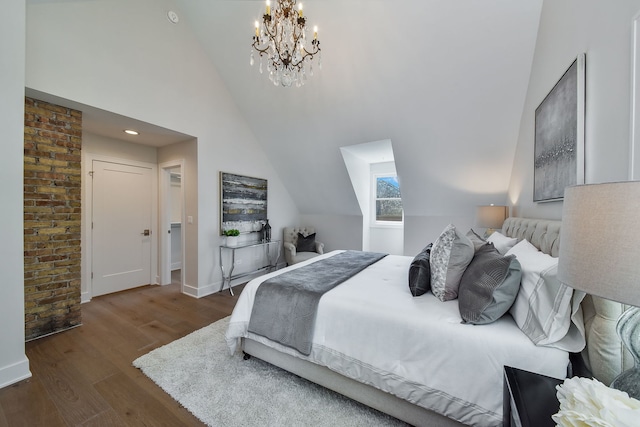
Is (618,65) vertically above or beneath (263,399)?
above

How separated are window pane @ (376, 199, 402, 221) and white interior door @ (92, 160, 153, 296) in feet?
14.0

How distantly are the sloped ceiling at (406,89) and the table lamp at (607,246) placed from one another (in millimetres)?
2423

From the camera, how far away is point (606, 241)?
0.64 m

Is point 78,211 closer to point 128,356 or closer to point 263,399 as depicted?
point 128,356

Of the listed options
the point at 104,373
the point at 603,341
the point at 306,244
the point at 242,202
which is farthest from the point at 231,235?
the point at 603,341

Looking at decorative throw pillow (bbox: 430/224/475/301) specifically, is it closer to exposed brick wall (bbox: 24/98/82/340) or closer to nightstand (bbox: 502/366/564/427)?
nightstand (bbox: 502/366/564/427)

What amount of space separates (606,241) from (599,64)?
1.36m

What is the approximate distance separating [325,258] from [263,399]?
60.7 inches

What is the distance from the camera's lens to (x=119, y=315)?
2959 mm

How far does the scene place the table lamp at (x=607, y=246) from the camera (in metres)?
0.60

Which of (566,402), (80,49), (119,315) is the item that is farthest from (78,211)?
(566,402)

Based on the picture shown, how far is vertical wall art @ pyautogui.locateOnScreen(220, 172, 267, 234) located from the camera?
3.89 meters

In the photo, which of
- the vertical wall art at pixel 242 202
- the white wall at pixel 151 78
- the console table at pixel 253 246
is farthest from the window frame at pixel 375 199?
the white wall at pixel 151 78

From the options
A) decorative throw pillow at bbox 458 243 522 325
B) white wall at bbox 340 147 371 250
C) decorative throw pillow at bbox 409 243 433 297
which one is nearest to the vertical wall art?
white wall at bbox 340 147 371 250
